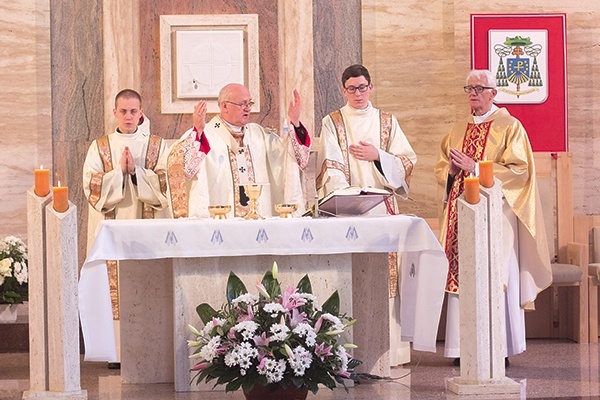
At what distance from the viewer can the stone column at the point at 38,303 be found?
238 inches

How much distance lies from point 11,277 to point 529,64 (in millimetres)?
4421

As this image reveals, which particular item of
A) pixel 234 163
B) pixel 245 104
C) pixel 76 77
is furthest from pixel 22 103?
pixel 245 104

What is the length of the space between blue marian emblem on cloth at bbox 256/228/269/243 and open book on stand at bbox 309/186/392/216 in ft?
1.58

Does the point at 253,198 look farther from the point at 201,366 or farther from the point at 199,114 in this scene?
the point at 201,366

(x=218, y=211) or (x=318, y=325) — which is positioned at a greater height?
(x=218, y=211)

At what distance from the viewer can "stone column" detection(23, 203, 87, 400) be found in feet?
19.8

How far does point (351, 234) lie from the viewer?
6.36 meters

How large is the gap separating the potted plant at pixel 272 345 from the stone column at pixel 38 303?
773 millimetres

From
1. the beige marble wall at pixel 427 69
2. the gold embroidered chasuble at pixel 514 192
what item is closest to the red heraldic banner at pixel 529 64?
the beige marble wall at pixel 427 69

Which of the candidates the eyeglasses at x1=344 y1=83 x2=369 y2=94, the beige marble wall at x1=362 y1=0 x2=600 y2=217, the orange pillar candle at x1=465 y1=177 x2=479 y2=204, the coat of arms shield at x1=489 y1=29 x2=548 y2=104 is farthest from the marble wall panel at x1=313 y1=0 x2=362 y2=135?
the orange pillar candle at x1=465 y1=177 x2=479 y2=204

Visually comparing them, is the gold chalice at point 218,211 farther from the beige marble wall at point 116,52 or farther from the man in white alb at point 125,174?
the beige marble wall at point 116,52

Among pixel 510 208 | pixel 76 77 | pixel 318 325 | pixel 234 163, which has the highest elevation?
pixel 76 77

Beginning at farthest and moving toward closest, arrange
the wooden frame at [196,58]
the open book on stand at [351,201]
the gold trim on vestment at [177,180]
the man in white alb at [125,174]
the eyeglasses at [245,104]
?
1. the wooden frame at [196,58]
2. the man in white alb at [125,174]
3. the eyeglasses at [245,104]
4. the gold trim on vestment at [177,180]
5. the open book on stand at [351,201]

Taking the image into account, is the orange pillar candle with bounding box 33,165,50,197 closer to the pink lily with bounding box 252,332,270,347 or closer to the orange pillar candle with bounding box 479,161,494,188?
the pink lily with bounding box 252,332,270,347
